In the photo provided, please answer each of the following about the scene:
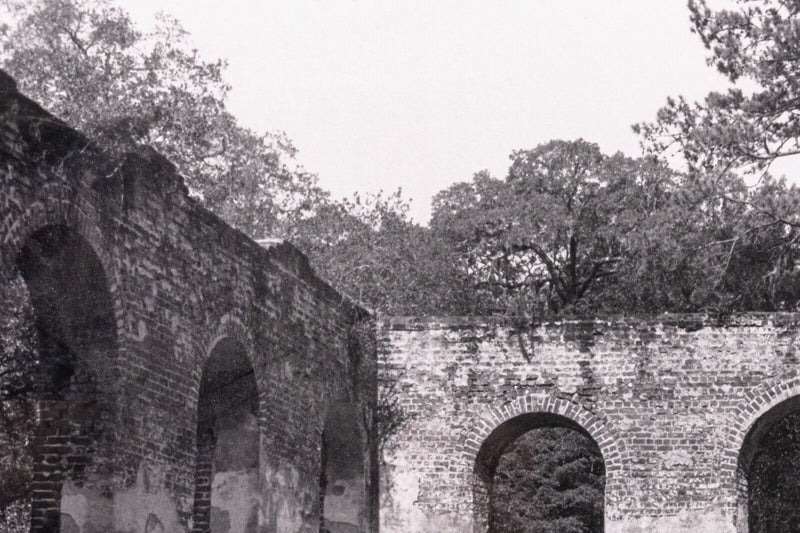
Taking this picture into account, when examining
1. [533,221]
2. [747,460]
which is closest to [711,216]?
[747,460]

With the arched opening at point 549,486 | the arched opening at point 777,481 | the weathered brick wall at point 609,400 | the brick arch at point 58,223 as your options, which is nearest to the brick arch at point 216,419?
the brick arch at point 58,223

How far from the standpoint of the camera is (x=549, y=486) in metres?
25.7

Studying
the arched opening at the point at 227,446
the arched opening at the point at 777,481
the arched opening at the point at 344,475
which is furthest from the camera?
the arched opening at the point at 777,481

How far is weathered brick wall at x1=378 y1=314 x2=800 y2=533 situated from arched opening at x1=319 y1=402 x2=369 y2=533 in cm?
26

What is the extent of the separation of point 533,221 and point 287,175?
19.6 feet

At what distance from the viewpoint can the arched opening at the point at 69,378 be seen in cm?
881

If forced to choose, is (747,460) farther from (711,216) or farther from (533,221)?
(533,221)

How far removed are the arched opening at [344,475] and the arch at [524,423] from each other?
1.19 m

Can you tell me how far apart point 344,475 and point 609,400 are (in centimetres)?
306

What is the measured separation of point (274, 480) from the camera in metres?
11.9

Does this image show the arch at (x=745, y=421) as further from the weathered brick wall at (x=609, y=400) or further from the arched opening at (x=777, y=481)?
the arched opening at (x=777, y=481)

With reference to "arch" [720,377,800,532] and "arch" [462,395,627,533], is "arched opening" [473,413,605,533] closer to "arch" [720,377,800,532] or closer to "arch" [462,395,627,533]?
"arch" [462,395,627,533]

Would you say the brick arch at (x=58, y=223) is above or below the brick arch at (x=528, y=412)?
above

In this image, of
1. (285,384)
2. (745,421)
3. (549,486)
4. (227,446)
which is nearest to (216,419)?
(227,446)
